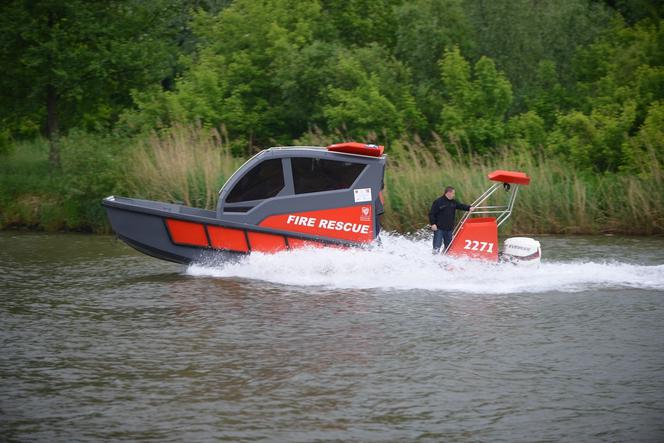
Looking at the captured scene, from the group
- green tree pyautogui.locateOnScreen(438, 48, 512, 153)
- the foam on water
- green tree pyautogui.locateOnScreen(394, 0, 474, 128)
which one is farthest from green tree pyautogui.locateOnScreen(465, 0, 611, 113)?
the foam on water

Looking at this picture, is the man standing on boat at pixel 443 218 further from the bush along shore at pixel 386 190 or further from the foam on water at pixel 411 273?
the bush along shore at pixel 386 190

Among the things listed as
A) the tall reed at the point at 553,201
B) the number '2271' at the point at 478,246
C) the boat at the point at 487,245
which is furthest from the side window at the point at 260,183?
the tall reed at the point at 553,201

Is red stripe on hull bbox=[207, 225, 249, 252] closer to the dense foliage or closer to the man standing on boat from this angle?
the man standing on boat

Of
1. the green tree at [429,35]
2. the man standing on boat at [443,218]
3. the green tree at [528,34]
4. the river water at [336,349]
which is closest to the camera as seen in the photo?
the river water at [336,349]

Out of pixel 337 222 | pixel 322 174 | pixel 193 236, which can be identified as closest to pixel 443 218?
pixel 337 222

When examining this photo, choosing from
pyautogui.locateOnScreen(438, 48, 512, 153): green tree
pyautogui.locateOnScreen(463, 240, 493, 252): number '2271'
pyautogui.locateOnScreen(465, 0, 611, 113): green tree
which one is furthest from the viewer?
pyautogui.locateOnScreen(465, 0, 611, 113): green tree

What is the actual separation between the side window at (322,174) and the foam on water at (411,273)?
38.9 inches

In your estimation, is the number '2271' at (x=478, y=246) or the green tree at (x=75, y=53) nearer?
the number '2271' at (x=478, y=246)

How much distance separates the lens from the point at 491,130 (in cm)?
2670

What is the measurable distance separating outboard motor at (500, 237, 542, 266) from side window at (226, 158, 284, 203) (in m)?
3.60

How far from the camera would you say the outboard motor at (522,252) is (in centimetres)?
1420

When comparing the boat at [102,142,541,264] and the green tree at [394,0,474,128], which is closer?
the boat at [102,142,541,264]

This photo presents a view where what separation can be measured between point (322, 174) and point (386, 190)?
6.83 meters

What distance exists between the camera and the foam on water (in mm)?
14320
